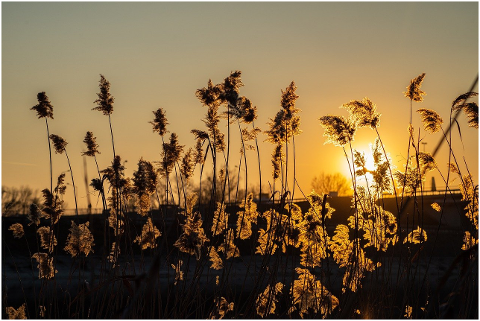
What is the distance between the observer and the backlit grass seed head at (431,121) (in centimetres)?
452

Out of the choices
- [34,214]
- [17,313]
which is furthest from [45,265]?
→ [34,214]

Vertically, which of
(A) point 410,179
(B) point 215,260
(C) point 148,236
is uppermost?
(A) point 410,179

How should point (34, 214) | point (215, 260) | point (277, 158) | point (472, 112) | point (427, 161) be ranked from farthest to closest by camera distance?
point (34, 214) → point (277, 158) → point (427, 161) → point (215, 260) → point (472, 112)

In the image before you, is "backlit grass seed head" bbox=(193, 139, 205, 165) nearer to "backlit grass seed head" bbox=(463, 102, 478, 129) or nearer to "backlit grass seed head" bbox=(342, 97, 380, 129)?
"backlit grass seed head" bbox=(342, 97, 380, 129)

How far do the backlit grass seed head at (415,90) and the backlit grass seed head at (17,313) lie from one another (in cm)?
342

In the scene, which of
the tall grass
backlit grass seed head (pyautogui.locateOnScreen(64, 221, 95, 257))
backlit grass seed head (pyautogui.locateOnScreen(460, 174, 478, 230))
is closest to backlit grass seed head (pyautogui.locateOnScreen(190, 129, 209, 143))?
the tall grass

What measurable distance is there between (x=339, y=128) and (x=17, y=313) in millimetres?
2836

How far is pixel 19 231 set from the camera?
5133mm

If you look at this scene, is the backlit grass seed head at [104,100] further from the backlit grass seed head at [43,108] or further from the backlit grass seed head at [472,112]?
the backlit grass seed head at [472,112]

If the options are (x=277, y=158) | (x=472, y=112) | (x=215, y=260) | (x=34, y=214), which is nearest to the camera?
(x=472, y=112)

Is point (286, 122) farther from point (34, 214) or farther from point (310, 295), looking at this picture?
point (34, 214)

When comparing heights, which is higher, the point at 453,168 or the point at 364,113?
the point at 364,113

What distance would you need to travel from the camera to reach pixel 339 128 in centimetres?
438

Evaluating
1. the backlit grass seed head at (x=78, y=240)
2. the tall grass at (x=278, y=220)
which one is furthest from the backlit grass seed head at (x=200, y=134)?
the backlit grass seed head at (x=78, y=240)
